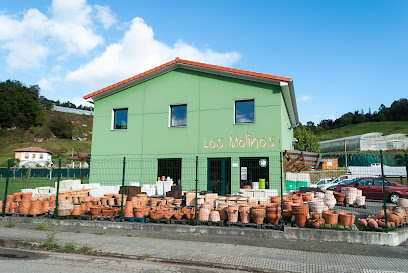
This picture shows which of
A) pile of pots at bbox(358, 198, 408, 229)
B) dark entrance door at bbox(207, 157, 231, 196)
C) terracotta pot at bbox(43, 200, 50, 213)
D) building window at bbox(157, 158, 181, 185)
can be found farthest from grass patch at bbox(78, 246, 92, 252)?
building window at bbox(157, 158, 181, 185)

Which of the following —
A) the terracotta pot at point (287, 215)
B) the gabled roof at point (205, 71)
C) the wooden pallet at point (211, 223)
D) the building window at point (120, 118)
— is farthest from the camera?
the building window at point (120, 118)

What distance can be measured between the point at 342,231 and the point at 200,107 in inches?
409

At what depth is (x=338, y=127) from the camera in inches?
4016

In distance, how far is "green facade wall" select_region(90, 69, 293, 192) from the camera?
15188 mm

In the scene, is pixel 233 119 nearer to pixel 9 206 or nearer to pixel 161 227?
pixel 161 227

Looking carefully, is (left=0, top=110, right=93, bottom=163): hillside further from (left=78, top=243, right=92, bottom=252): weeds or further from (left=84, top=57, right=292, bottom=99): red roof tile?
(left=78, top=243, right=92, bottom=252): weeds

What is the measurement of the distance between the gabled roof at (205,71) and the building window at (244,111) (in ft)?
4.26

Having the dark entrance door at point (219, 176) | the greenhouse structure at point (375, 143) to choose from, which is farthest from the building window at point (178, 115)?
the greenhouse structure at point (375, 143)

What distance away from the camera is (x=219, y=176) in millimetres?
15555

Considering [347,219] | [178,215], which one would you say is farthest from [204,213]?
[347,219]

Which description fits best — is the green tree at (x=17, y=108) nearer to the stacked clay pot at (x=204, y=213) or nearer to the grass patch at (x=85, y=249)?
the stacked clay pot at (x=204, y=213)

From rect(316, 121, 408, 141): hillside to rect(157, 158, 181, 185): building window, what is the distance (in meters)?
69.8

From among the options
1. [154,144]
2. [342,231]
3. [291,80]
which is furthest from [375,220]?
[154,144]

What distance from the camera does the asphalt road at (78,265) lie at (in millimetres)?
5723
